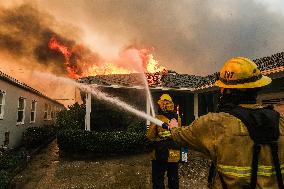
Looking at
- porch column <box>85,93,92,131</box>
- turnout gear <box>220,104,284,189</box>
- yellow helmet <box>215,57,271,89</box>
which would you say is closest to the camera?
turnout gear <box>220,104,284,189</box>

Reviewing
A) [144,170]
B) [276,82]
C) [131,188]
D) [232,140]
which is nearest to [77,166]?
[144,170]

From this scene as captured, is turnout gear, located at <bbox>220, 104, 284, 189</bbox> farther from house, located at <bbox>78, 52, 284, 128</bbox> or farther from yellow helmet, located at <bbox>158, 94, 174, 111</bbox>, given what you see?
house, located at <bbox>78, 52, 284, 128</bbox>

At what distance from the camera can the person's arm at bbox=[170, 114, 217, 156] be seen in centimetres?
211

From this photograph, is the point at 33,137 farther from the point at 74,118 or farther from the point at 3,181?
the point at 3,181

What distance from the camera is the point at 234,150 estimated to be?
2037mm

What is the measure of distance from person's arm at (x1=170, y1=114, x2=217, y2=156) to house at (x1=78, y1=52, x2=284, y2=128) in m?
10.0

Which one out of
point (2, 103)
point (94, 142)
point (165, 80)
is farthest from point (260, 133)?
point (165, 80)

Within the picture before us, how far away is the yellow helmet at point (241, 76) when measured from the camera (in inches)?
88.6

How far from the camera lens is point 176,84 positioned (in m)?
17.5

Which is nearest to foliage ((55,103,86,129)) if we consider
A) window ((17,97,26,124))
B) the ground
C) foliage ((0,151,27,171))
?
window ((17,97,26,124))

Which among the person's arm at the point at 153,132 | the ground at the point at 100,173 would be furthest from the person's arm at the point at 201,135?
the ground at the point at 100,173

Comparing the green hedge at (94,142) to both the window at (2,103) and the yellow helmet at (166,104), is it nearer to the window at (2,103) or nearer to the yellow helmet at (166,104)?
the window at (2,103)

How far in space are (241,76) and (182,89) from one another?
577 inches

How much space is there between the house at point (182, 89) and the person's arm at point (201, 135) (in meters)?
10.0
